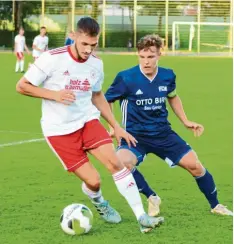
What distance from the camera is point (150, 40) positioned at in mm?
7859

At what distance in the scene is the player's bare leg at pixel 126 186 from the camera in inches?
282

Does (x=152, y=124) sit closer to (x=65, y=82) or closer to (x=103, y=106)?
(x=103, y=106)

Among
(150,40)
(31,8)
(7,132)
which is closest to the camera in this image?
(150,40)

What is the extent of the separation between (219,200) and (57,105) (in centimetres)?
248

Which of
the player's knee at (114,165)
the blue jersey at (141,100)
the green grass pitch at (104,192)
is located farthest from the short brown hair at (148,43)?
the green grass pitch at (104,192)

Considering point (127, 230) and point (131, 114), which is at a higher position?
point (131, 114)

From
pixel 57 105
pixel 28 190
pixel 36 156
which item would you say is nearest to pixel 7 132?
pixel 36 156

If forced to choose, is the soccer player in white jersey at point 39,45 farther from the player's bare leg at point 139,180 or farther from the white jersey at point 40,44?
the player's bare leg at point 139,180

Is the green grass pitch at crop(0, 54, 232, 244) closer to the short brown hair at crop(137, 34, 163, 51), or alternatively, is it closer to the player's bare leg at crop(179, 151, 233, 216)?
the player's bare leg at crop(179, 151, 233, 216)

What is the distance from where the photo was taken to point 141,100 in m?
8.05

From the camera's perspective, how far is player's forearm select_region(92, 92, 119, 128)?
25.0 feet

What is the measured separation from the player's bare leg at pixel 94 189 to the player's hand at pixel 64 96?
2.19 feet

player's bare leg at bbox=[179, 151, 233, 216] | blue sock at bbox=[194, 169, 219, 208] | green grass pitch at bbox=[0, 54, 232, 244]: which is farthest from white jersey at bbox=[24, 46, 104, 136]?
blue sock at bbox=[194, 169, 219, 208]

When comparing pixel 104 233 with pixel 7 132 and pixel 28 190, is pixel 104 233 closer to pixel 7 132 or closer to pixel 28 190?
pixel 28 190
